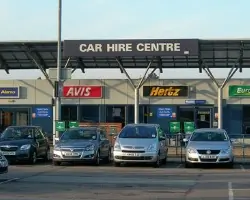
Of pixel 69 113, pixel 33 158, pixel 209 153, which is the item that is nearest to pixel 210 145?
pixel 209 153

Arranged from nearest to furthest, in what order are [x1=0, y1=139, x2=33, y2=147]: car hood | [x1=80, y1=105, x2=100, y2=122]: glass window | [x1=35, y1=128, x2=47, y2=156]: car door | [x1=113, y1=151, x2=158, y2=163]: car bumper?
[x1=113, y1=151, x2=158, y2=163]: car bumper, [x1=0, y1=139, x2=33, y2=147]: car hood, [x1=35, y1=128, x2=47, y2=156]: car door, [x1=80, y1=105, x2=100, y2=122]: glass window

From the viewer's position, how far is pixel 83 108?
42281 mm

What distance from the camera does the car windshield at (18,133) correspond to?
82.1 feet

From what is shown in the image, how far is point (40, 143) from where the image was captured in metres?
25.5

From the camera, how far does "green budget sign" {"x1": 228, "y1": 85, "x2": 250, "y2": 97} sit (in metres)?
40.2

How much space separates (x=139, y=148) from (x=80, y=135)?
306cm

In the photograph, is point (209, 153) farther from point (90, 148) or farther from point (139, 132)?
point (90, 148)

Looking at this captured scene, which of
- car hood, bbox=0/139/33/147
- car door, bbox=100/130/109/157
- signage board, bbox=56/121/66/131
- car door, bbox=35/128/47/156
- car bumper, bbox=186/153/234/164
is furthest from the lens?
signage board, bbox=56/121/66/131

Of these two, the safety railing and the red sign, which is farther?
the red sign

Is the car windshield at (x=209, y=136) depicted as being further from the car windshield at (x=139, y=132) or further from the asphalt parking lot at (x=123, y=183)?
the car windshield at (x=139, y=132)

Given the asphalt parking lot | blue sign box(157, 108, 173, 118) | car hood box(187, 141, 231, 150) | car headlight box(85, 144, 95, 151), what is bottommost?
the asphalt parking lot

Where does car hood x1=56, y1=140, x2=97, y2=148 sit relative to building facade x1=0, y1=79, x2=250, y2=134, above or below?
below

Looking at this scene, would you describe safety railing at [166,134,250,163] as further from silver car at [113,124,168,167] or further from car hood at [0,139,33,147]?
car hood at [0,139,33,147]

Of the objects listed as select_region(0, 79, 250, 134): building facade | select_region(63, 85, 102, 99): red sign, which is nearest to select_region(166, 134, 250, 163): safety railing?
select_region(0, 79, 250, 134): building facade
